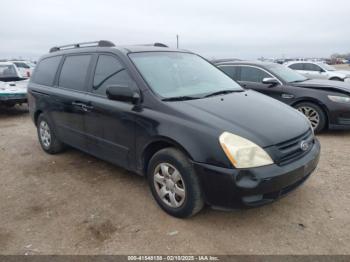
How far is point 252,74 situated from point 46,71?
4.44m

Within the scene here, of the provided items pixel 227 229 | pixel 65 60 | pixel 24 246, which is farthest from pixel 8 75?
pixel 227 229

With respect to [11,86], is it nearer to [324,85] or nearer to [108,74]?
[108,74]

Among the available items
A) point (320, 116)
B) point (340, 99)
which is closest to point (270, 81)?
point (320, 116)

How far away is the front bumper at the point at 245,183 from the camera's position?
2588 millimetres

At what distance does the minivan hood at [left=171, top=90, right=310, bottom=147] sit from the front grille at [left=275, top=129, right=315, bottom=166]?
0.15 ft

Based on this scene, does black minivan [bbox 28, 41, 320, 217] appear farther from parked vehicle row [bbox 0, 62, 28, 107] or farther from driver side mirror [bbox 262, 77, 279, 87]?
parked vehicle row [bbox 0, 62, 28, 107]

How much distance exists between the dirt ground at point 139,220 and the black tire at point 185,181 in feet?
0.45

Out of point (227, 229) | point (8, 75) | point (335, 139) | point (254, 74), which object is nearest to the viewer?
point (227, 229)

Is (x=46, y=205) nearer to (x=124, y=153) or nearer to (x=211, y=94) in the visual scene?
(x=124, y=153)

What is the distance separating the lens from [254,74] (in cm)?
700

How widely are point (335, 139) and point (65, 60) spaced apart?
495 cm

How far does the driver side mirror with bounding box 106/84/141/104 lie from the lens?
10.5ft

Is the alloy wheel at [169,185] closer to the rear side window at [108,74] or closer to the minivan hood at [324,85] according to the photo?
the rear side window at [108,74]

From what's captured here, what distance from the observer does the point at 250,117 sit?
2.99 meters
